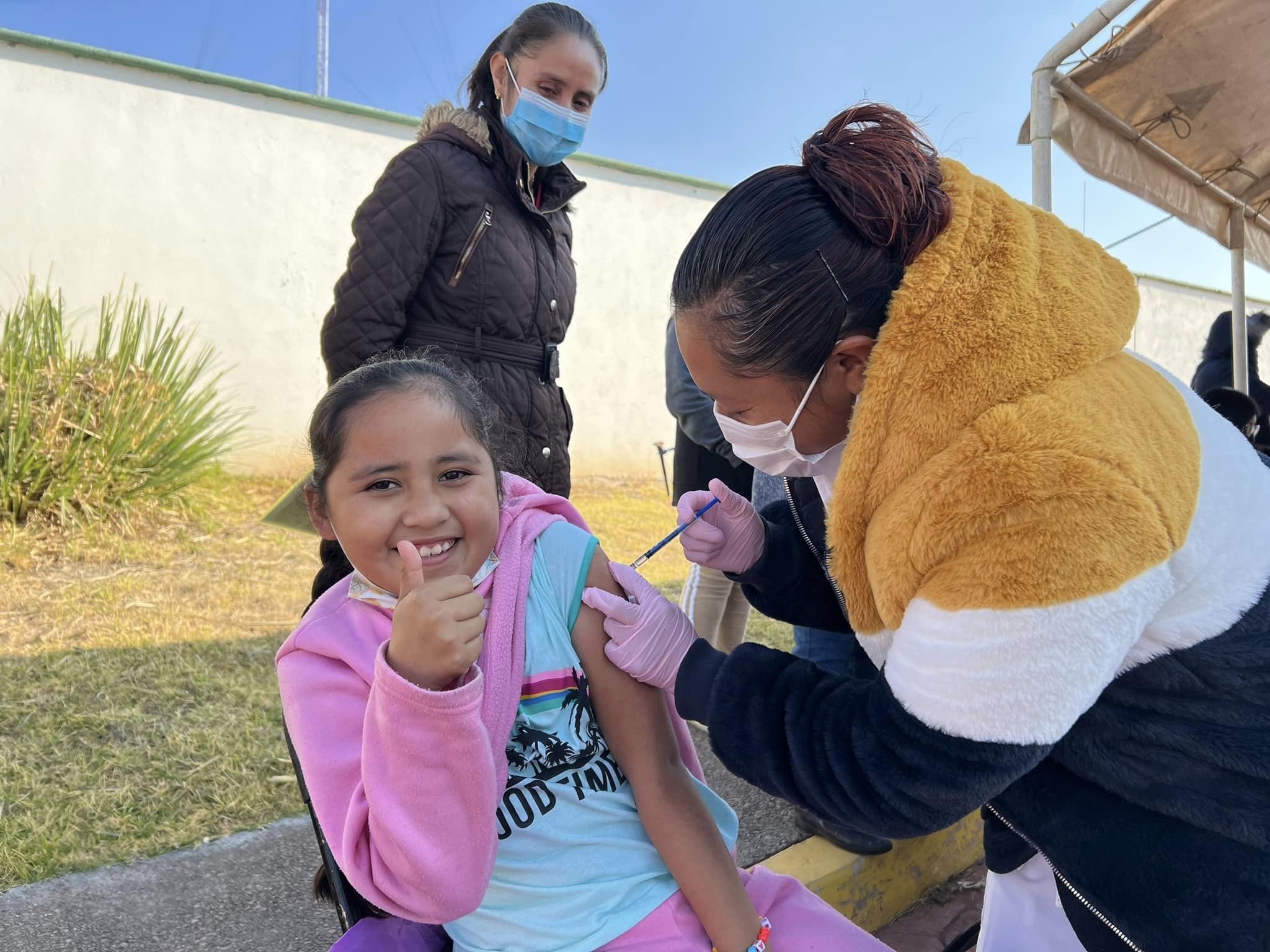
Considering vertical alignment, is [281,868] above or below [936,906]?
above

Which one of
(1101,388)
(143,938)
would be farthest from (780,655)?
(143,938)

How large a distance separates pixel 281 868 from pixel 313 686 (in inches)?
50.6

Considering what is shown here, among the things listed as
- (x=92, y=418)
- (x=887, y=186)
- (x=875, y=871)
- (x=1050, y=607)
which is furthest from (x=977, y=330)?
(x=92, y=418)

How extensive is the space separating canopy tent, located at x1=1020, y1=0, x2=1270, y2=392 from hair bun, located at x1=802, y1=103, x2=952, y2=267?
99.9 inches

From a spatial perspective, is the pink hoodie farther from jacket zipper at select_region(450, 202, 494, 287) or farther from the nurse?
jacket zipper at select_region(450, 202, 494, 287)

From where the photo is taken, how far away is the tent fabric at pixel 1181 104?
3479 millimetres

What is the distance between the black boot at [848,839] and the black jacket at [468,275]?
126 cm

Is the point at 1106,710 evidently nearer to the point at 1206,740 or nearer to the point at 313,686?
A: the point at 1206,740

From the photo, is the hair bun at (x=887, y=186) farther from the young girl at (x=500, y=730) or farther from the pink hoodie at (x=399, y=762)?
the pink hoodie at (x=399, y=762)

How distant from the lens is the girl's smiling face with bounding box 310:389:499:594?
137 cm

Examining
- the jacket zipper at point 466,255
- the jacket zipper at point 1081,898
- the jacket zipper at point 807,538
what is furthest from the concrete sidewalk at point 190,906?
the jacket zipper at point 466,255

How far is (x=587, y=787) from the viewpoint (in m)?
1.41

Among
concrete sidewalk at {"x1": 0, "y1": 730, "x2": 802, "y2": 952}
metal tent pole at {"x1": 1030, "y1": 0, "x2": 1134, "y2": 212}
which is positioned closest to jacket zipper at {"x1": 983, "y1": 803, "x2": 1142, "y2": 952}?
concrete sidewalk at {"x1": 0, "y1": 730, "x2": 802, "y2": 952}

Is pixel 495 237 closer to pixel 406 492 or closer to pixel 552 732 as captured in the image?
pixel 406 492
